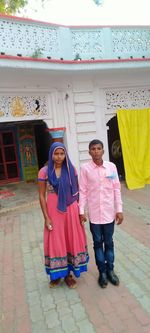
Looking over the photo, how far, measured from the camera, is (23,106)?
5734 mm

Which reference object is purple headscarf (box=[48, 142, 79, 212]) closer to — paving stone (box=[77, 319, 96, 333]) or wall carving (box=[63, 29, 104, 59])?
paving stone (box=[77, 319, 96, 333])

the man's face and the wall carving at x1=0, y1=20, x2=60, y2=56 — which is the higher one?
the wall carving at x1=0, y1=20, x2=60, y2=56

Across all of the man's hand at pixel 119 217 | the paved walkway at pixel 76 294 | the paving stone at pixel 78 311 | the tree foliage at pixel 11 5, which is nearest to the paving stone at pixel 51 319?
the paved walkway at pixel 76 294

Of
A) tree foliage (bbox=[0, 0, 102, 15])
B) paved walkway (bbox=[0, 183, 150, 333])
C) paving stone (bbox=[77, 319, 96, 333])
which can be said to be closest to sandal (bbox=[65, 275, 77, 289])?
paved walkway (bbox=[0, 183, 150, 333])

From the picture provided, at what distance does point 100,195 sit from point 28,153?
297 inches

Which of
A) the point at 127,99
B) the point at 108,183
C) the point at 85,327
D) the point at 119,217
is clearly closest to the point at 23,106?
the point at 127,99

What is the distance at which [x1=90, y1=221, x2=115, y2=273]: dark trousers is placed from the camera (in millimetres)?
2596

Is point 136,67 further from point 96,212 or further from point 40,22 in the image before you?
point 96,212

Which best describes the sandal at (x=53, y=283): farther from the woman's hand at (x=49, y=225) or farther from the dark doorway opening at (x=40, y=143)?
the dark doorway opening at (x=40, y=143)

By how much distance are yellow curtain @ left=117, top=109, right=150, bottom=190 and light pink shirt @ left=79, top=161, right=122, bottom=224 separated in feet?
14.2

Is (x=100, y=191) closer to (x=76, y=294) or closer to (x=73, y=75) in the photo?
(x=76, y=294)

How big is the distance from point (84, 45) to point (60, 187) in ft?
14.8

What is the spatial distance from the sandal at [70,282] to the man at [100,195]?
41 centimetres

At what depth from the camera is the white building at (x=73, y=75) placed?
5.16 metres
